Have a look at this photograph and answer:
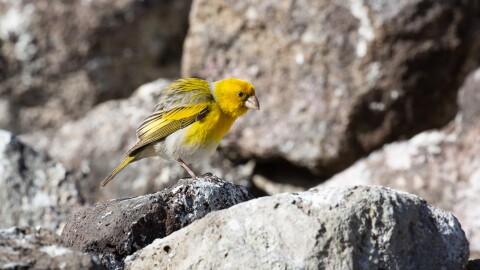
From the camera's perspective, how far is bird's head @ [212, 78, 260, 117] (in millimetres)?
6992

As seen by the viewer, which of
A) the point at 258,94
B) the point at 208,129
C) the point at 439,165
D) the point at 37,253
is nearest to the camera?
the point at 37,253

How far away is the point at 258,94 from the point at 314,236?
491 cm

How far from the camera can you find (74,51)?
10023 millimetres

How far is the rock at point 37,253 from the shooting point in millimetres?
3748

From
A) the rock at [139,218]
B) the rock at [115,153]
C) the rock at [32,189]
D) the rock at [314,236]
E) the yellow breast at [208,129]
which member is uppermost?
the rock at [314,236]

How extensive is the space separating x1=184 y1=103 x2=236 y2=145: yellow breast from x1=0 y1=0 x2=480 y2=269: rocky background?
0.77 m

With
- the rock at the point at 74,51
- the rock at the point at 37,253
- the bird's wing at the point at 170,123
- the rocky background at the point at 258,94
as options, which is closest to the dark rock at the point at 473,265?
the rocky background at the point at 258,94

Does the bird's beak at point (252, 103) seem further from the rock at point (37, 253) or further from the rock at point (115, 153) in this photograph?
the rock at point (37, 253)

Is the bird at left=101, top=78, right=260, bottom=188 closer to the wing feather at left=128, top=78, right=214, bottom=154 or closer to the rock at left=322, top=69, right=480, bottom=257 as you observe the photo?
the wing feather at left=128, top=78, right=214, bottom=154

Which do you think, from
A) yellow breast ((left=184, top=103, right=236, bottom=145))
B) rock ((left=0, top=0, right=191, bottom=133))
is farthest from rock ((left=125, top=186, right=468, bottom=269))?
rock ((left=0, top=0, right=191, bottom=133))

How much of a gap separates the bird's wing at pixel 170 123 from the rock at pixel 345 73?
193cm

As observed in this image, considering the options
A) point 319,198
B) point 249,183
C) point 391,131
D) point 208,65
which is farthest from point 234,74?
point 319,198

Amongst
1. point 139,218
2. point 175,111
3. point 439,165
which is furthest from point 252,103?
point 139,218

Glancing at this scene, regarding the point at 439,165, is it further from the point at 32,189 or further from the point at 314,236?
the point at 314,236
